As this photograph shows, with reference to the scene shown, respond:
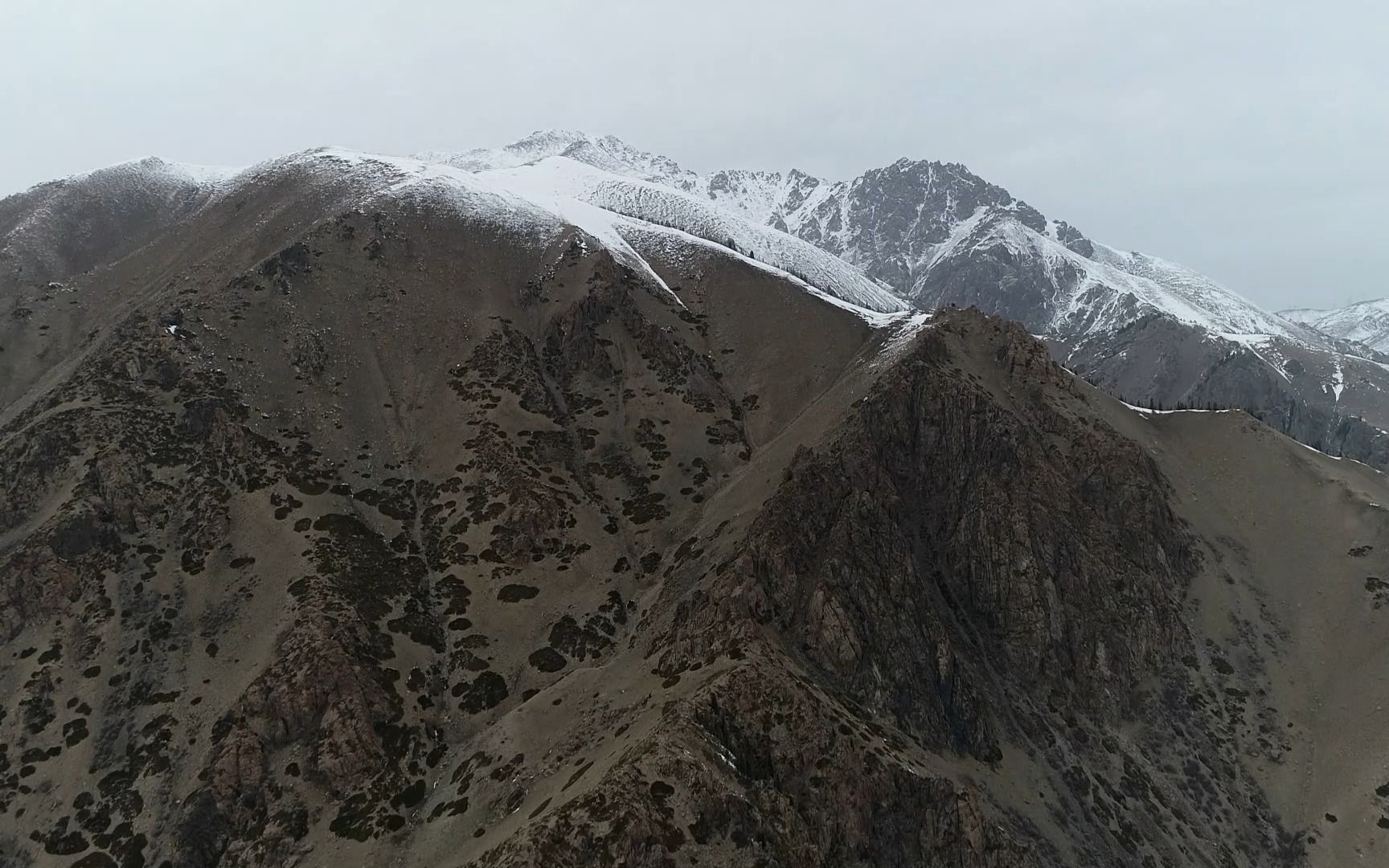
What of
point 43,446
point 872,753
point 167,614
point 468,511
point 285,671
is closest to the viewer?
point 872,753

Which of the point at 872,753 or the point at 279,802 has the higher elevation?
the point at 872,753

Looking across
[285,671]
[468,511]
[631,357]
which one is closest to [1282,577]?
[631,357]

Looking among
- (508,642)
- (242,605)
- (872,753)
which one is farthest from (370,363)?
(872,753)

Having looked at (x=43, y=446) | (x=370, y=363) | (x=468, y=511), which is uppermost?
(x=370, y=363)

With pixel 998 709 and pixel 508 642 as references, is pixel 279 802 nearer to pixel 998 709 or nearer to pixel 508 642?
pixel 508 642

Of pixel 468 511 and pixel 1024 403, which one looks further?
pixel 1024 403

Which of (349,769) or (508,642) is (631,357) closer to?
(508,642)

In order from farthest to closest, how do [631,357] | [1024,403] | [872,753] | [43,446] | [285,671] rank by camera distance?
1. [631,357]
2. [1024,403]
3. [43,446]
4. [285,671]
5. [872,753]
